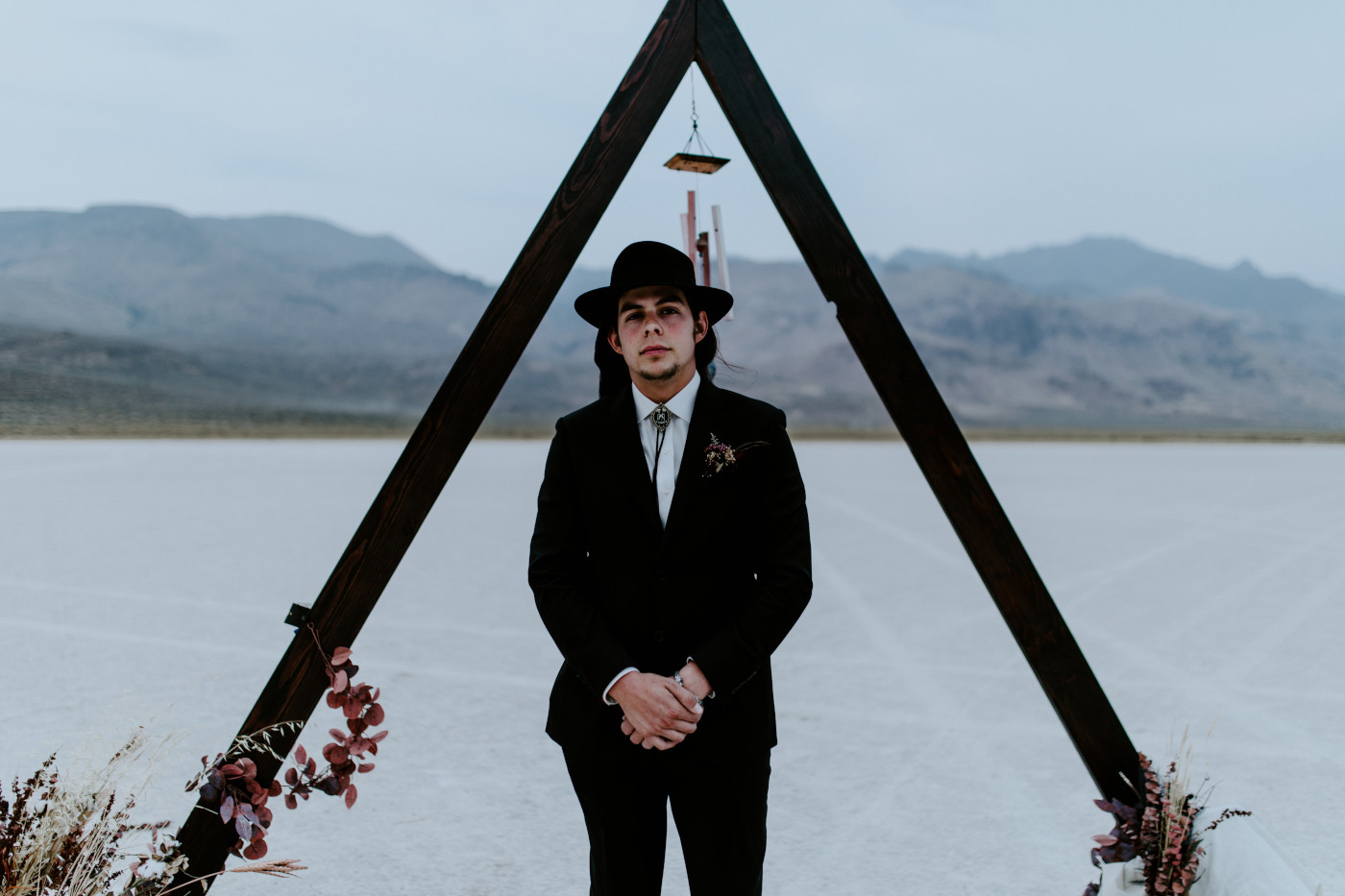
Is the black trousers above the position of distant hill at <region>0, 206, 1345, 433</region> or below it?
below

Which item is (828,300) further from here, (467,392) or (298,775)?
(298,775)

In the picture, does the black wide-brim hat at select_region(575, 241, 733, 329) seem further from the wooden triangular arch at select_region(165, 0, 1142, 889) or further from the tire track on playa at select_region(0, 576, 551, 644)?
the tire track on playa at select_region(0, 576, 551, 644)

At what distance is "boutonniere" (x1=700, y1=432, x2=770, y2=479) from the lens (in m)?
1.83

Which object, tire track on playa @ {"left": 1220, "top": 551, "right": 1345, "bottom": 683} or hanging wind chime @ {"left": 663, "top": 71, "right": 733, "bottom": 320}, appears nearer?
hanging wind chime @ {"left": 663, "top": 71, "right": 733, "bottom": 320}

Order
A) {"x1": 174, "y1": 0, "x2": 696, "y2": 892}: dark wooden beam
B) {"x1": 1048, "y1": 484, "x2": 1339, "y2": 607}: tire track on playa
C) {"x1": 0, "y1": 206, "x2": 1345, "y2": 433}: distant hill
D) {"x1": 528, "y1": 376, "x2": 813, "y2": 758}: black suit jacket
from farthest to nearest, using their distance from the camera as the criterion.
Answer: {"x1": 0, "y1": 206, "x2": 1345, "y2": 433}: distant hill < {"x1": 1048, "y1": 484, "x2": 1339, "y2": 607}: tire track on playa < {"x1": 174, "y1": 0, "x2": 696, "y2": 892}: dark wooden beam < {"x1": 528, "y1": 376, "x2": 813, "y2": 758}: black suit jacket

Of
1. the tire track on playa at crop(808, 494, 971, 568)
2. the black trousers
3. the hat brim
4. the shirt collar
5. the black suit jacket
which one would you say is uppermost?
the tire track on playa at crop(808, 494, 971, 568)

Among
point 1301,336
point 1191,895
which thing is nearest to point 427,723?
point 1191,895

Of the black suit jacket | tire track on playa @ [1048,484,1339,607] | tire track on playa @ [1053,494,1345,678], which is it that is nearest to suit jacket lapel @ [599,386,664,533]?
the black suit jacket

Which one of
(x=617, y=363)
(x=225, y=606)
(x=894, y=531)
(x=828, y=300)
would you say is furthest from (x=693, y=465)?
(x=894, y=531)

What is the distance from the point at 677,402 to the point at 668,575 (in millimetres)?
363

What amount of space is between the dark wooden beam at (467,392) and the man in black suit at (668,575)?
1.25 feet

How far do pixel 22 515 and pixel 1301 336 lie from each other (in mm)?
153348

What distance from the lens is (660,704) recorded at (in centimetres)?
167

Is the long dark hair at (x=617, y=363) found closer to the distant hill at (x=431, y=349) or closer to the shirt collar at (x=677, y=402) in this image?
the shirt collar at (x=677, y=402)
